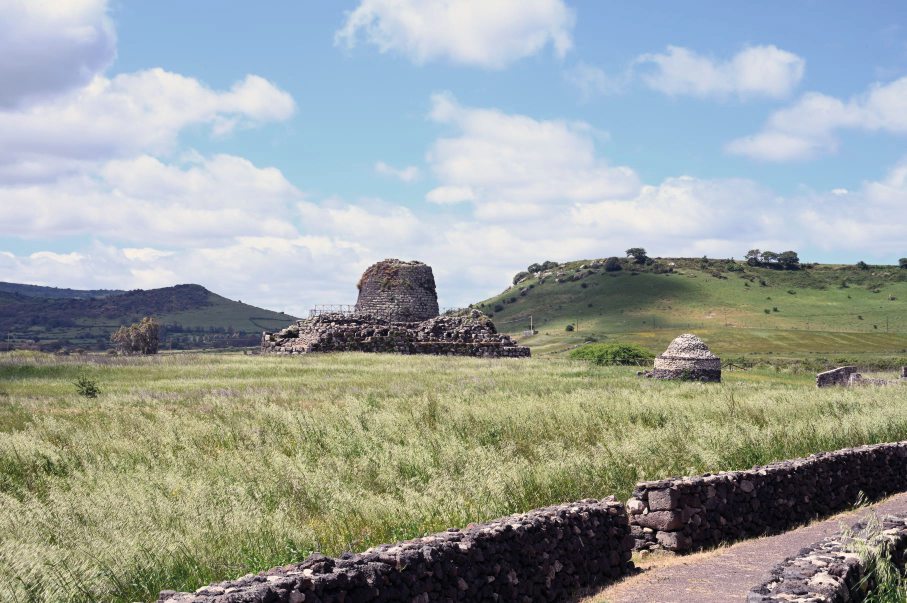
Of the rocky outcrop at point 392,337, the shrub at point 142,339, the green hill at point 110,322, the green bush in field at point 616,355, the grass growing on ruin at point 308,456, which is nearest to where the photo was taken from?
the grass growing on ruin at point 308,456

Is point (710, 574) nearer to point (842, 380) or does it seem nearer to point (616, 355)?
point (842, 380)

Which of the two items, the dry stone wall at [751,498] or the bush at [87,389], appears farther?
the bush at [87,389]

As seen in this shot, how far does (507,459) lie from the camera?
14.6 meters

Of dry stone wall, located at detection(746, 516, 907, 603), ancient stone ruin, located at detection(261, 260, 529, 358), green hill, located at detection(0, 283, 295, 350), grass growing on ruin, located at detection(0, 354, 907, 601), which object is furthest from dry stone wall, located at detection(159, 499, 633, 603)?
green hill, located at detection(0, 283, 295, 350)

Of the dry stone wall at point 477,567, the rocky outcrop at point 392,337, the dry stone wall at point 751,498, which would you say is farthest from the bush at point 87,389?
the rocky outcrop at point 392,337

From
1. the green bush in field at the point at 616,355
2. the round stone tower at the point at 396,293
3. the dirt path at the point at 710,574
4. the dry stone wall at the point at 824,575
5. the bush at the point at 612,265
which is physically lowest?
the dirt path at the point at 710,574

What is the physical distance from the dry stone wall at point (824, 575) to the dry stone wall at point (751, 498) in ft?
9.59

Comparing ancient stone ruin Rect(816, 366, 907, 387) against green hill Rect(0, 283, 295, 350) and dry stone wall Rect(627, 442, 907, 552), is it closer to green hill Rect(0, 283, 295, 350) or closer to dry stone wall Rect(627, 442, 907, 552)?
dry stone wall Rect(627, 442, 907, 552)

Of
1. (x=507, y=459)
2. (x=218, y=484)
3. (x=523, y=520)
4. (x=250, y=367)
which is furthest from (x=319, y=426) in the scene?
(x=250, y=367)

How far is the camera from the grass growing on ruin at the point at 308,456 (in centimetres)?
851

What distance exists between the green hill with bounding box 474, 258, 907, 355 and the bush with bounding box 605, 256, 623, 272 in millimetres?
1600

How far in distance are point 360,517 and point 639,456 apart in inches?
248

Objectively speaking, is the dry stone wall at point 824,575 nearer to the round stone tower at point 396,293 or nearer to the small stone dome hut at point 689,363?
the small stone dome hut at point 689,363

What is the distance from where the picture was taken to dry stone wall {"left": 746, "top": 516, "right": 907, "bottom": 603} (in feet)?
22.7
